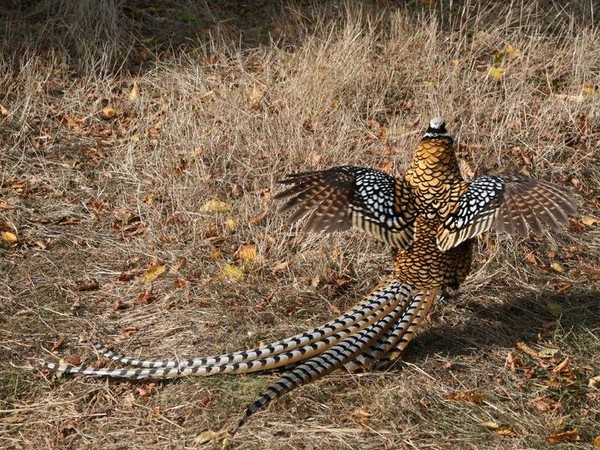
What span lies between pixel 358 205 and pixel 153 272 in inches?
61.7

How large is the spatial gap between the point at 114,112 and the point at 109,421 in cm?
384

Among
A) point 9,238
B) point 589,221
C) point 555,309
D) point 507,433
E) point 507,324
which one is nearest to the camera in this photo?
point 507,433

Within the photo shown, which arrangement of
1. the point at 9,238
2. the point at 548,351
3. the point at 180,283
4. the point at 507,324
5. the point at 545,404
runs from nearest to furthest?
the point at 545,404 → the point at 548,351 → the point at 507,324 → the point at 180,283 → the point at 9,238

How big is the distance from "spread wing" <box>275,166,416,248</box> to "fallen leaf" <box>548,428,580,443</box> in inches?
51.2

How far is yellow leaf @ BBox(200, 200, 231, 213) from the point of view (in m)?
6.65

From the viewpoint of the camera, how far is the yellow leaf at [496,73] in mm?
8117

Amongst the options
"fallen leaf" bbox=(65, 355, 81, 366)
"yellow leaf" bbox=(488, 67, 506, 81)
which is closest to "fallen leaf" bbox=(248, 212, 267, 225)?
"fallen leaf" bbox=(65, 355, 81, 366)

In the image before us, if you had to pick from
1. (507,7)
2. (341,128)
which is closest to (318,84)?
(341,128)

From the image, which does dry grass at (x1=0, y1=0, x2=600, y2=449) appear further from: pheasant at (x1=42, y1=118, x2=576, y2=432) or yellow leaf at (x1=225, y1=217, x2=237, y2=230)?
pheasant at (x1=42, y1=118, x2=576, y2=432)

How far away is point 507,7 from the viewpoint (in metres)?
8.97

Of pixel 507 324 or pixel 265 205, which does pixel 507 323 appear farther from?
pixel 265 205

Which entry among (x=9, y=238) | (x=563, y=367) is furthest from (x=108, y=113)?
(x=563, y=367)

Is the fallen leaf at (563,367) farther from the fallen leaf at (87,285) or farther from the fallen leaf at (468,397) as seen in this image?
the fallen leaf at (87,285)

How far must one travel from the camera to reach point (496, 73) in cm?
815
